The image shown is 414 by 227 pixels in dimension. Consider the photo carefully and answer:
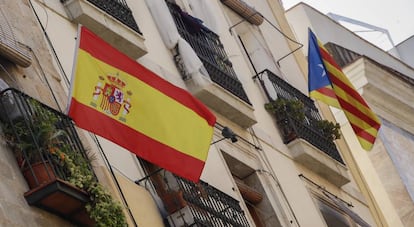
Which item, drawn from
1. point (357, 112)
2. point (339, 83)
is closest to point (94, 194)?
point (339, 83)

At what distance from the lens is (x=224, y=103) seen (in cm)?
1806

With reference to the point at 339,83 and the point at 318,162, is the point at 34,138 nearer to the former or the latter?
the point at 318,162

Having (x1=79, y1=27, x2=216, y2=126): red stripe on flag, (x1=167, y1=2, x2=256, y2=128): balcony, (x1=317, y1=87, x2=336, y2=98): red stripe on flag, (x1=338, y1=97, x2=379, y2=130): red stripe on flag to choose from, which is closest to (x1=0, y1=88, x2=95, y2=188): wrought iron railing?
(x1=79, y1=27, x2=216, y2=126): red stripe on flag

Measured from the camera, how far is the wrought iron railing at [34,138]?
38.3 feet

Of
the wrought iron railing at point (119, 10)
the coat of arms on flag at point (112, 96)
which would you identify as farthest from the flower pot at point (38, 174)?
the wrought iron railing at point (119, 10)

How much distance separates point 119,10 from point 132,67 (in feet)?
9.29

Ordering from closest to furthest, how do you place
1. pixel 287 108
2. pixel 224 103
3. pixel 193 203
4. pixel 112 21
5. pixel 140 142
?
pixel 140 142
pixel 193 203
pixel 112 21
pixel 224 103
pixel 287 108

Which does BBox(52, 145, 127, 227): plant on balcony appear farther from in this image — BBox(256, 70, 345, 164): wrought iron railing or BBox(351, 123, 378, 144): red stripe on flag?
BBox(351, 123, 378, 144): red stripe on flag

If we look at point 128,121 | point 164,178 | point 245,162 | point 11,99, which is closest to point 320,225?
point 245,162

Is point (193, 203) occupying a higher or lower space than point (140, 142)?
lower

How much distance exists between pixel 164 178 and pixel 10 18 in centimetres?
239

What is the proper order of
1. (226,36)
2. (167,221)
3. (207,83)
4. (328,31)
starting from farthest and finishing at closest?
(328,31), (226,36), (207,83), (167,221)

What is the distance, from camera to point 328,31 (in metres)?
27.1

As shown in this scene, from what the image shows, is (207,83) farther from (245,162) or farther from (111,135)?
(111,135)
